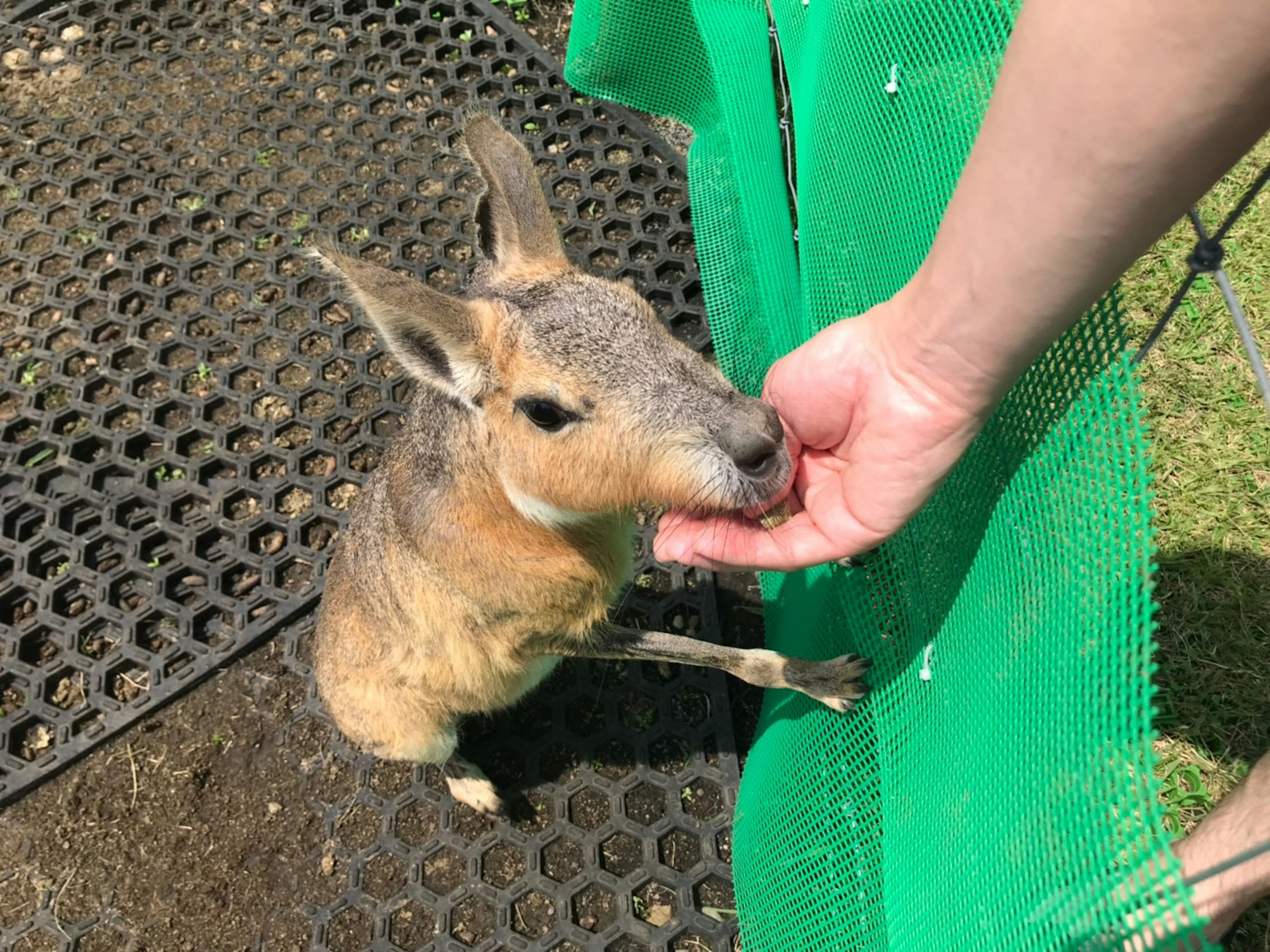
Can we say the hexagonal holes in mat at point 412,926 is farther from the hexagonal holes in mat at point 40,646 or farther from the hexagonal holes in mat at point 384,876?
the hexagonal holes in mat at point 40,646

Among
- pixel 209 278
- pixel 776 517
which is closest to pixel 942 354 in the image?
pixel 776 517

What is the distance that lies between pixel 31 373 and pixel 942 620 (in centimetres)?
475

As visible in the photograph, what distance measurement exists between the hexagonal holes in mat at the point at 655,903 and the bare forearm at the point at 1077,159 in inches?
95.7

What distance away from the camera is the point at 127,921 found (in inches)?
131

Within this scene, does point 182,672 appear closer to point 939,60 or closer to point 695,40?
point 939,60

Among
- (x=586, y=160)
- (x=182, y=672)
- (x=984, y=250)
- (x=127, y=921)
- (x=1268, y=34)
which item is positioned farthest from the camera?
(x=586, y=160)

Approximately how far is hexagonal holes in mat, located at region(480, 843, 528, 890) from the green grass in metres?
2.52

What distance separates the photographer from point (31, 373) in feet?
14.7

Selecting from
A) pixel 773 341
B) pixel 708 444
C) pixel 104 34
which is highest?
pixel 708 444

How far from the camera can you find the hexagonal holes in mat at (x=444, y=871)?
11.1 ft

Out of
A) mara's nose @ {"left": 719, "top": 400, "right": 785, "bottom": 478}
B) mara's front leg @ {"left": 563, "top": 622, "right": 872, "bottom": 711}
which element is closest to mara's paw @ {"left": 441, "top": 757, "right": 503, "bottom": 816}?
mara's front leg @ {"left": 563, "top": 622, "right": 872, "bottom": 711}

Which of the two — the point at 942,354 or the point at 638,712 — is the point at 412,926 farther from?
the point at 942,354

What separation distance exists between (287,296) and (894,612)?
3831mm

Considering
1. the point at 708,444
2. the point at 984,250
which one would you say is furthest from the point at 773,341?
the point at 984,250
